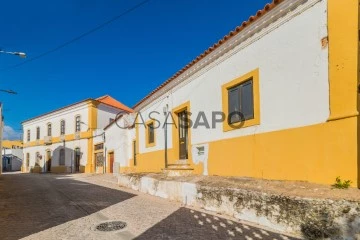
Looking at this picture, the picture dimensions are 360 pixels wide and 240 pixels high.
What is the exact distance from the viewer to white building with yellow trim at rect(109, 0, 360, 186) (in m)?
5.40

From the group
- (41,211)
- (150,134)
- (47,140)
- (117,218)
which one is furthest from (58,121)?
(117,218)

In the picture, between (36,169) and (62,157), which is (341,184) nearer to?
(62,157)

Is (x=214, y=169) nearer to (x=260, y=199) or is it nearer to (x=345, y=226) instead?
(x=260, y=199)

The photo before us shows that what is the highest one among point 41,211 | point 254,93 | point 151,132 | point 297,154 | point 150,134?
point 254,93

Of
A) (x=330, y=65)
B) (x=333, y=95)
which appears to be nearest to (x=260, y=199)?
(x=333, y=95)

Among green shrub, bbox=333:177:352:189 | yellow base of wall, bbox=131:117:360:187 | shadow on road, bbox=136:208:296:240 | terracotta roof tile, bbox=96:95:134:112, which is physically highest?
terracotta roof tile, bbox=96:95:134:112

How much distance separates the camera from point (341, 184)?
5227mm

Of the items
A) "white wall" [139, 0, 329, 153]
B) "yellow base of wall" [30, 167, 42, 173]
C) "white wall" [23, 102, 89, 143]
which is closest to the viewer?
"white wall" [139, 0, 329, 153]

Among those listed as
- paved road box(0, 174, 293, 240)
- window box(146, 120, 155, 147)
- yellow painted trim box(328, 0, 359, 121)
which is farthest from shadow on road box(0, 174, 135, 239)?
yellow painted trim box(328, 0, 359, 121)

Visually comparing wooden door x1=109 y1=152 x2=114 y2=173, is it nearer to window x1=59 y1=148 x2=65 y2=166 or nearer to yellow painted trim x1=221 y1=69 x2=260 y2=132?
window x1=59 y1=148 x2=65 y2=166

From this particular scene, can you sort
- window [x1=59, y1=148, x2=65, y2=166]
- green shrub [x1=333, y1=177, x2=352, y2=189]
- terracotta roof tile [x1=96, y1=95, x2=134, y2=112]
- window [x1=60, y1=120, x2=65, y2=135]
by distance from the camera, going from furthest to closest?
window [x1=60, y1=120, x2=65, y2=135], window [x1=59, y1=148, x2=65, y2=166], terracotta roof tile [x1=96, y1=95, x2=134, y2=112], green shrub [x1=333, y1=177, x2=352, y2=189]

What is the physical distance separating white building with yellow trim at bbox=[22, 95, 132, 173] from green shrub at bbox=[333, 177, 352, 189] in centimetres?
2451

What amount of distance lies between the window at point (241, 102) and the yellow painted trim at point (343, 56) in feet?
8.35

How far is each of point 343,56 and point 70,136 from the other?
3197 cm
